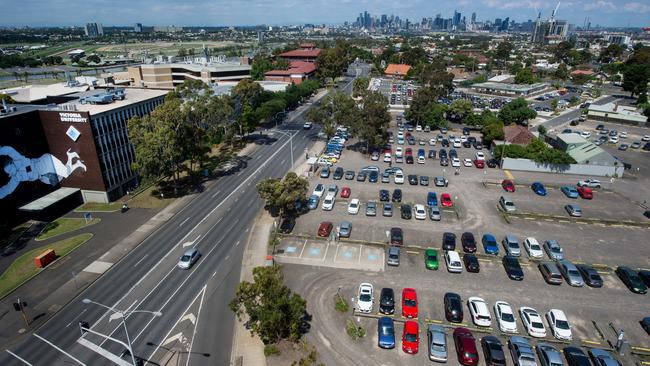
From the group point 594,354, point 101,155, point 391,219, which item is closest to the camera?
point 594,354

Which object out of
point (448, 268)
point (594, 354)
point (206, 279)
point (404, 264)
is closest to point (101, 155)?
point (206, 279)

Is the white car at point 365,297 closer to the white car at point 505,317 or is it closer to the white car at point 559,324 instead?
the white car at point 505,317

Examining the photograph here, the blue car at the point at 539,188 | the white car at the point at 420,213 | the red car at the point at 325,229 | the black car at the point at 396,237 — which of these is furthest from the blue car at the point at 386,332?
the blue car at the point at 539,188

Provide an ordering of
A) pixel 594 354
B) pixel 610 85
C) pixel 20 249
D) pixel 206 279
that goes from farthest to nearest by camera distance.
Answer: pixel 610 85 → pixel 20 249 → pixel 206 279 → pixel 594 354

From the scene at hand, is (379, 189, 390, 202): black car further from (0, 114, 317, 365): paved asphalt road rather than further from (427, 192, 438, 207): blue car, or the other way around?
(0, 114, 317, 365): paved asphalt road

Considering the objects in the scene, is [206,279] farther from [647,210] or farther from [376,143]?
[647,210]

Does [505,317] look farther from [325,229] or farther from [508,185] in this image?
[508,185]
